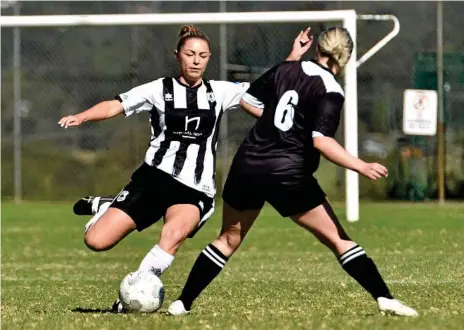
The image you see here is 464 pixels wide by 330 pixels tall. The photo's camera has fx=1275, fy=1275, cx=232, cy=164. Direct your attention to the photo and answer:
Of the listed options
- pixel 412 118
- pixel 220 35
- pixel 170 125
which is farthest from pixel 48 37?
pixel 170 125

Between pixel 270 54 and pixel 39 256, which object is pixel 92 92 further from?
pixel 39 256

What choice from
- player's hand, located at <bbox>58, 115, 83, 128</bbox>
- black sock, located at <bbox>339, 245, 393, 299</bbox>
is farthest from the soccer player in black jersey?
player's hand, located at <bbox>58, 115, 83, 128</bbox>

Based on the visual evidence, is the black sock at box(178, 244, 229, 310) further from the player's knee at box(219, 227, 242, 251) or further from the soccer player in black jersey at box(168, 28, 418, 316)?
the soccer player in black jersey at box(168, 28, 418, 316)

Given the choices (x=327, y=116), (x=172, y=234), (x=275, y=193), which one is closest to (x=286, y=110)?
(x=327, y=116)

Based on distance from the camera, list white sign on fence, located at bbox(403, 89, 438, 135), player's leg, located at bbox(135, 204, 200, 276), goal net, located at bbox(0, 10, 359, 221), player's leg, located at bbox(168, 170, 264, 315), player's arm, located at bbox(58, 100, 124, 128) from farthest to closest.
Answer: goal net, located at bbox(0, 10, 359, 221) < white sign on fence, located at bbox(403, 89, 438, 135) < player's leg, located at bbox(135, 204, 200, 276) < player's arm, located at bbox(58, 100, 124, 128) < player's leg, located at bbox(168, 170, 264, 315)

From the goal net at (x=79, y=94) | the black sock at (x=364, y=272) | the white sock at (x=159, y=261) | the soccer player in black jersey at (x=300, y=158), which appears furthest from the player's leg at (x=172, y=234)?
the goal net at (x=79, y=94)

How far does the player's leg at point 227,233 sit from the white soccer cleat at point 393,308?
3.14ft

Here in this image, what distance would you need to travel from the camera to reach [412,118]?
23312 millimetres

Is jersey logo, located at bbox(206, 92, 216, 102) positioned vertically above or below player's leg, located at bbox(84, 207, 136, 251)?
above

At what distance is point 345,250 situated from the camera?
7.77 m

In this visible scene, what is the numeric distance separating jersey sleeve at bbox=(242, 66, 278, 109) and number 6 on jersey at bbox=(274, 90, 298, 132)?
0.48 ft

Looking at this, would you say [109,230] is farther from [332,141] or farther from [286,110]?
[332,141]

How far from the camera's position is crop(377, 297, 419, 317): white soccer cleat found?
757 centimetres

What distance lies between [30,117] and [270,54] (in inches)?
211
